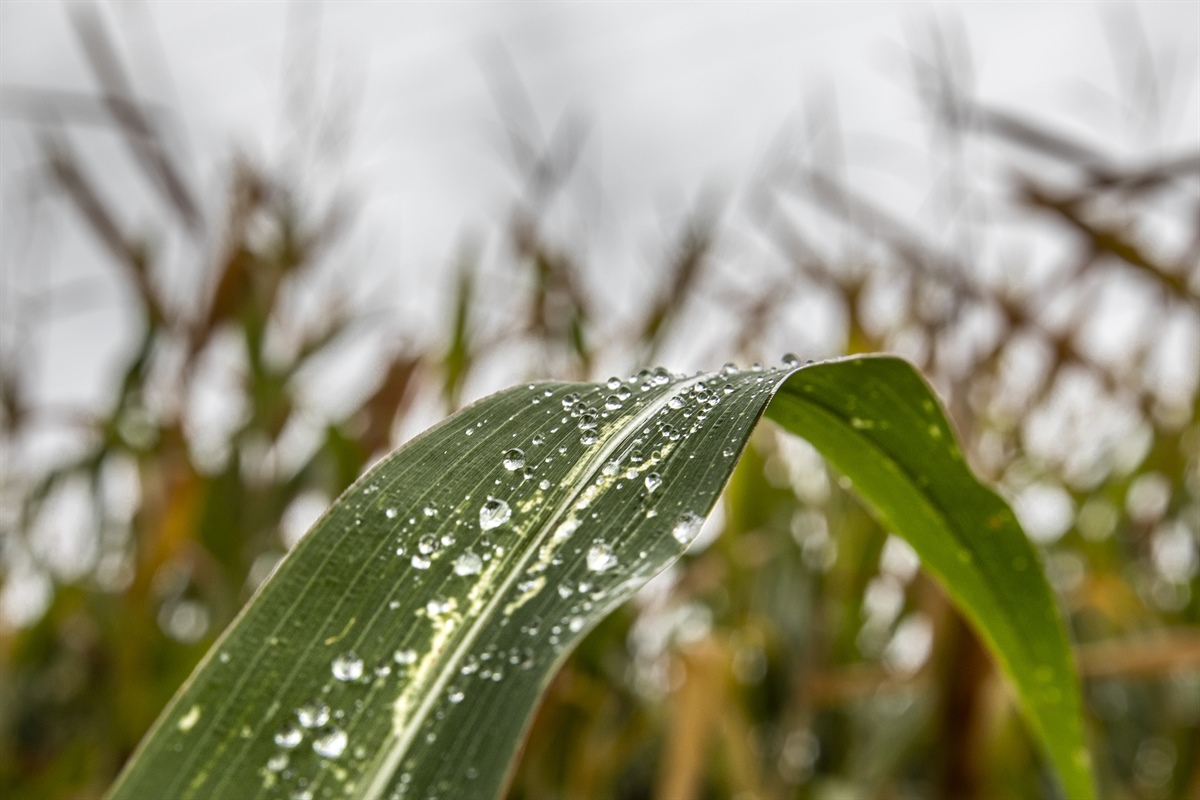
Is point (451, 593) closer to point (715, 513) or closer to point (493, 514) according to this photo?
point (493, 514)

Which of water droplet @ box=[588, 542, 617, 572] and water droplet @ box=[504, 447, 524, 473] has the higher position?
water droplet @ box=[504, 447, 524, 473]

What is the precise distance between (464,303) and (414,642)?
721 millimetres

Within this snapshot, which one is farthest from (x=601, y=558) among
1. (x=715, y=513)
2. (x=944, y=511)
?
(x=715, y=513)

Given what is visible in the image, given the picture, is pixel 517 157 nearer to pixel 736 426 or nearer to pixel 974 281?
pixel 974 281

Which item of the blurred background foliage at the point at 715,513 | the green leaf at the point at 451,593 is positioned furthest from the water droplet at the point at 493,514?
the blurred background foliage at the point at 715,513

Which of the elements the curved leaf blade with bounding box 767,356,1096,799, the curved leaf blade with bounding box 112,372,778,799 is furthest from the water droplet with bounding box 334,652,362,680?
the curved leaf blade with bounding box 767,356,1096,799

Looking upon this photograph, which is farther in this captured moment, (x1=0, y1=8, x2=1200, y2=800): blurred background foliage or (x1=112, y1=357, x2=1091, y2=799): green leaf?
(x1=0, y1=8, x2=1200, y2=800): blurred background foliage

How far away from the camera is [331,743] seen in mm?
180

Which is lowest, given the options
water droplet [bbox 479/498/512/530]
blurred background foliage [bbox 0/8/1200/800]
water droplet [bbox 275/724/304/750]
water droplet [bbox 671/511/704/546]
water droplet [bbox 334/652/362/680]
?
blurred background foliage [bbox 0/8/1200/800]

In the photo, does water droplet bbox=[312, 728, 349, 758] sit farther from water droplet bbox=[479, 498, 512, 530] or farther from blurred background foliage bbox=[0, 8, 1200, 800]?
blurred background foliage bbox=[0, 8, 1200, 800]

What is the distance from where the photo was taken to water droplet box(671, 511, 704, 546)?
0.19 m

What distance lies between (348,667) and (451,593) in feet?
0.08

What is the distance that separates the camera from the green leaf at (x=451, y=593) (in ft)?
0.59

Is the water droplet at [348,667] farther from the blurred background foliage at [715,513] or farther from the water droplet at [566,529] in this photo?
the blurred background foliage at [715,513]
